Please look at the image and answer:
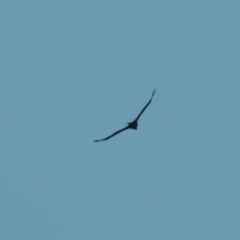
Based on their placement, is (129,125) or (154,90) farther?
(129,125)

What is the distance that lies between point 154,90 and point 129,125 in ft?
14.7

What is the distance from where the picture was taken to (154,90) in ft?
96.4

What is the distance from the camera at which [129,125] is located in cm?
3259

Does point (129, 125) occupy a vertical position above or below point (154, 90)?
below
